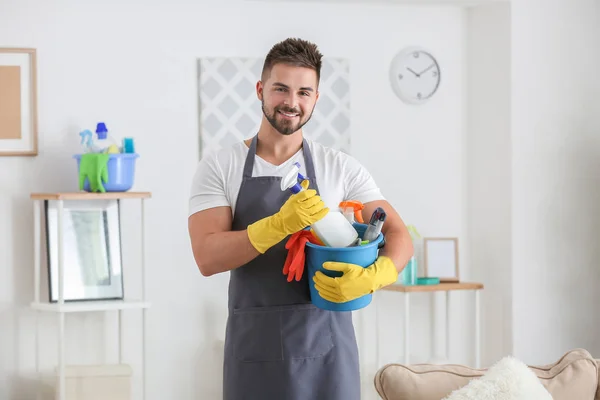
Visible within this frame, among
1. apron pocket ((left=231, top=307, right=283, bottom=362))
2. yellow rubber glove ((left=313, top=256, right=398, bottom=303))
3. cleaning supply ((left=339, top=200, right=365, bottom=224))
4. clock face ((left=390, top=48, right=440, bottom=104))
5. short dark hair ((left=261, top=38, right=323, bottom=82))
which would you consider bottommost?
apron pocket ((left=231, top=307, right=283, bottom=362))

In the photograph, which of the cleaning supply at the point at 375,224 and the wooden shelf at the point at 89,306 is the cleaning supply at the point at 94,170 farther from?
the cleaning supply at the point at 375,224

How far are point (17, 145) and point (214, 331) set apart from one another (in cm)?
122

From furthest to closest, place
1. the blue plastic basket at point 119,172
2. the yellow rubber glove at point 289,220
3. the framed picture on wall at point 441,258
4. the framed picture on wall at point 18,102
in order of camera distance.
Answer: the framed picture on wall at point 441,258 < the framed picture on wall at point 18,102 < the blue plastic basket at point 119,172 < the yellow rubber glove at point 289,220

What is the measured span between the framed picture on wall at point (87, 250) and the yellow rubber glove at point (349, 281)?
6.65 ft

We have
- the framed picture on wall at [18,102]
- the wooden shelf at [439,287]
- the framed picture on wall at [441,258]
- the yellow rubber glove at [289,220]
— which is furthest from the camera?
the framed picture on wall at [441,258]

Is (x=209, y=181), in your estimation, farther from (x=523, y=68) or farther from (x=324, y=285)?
(x=523, y=68)

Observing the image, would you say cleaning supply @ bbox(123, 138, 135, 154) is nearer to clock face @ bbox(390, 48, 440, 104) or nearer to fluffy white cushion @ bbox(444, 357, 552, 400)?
clock face @ bbox(390, 48, 440, 104)

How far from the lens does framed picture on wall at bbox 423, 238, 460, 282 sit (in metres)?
4.36

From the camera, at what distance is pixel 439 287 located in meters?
4.23

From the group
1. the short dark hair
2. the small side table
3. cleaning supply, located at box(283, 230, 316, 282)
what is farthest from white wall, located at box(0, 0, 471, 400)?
cleaning supply, located at box(283, 230, 316, 282)

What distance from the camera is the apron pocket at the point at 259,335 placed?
2215 millimetres

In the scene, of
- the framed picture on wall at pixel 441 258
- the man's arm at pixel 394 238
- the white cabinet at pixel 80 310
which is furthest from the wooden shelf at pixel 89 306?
the man's arm at pixel 394 238

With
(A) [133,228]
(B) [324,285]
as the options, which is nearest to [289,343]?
(B) [324,285]

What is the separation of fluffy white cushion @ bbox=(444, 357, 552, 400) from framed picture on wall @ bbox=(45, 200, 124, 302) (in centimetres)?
202
